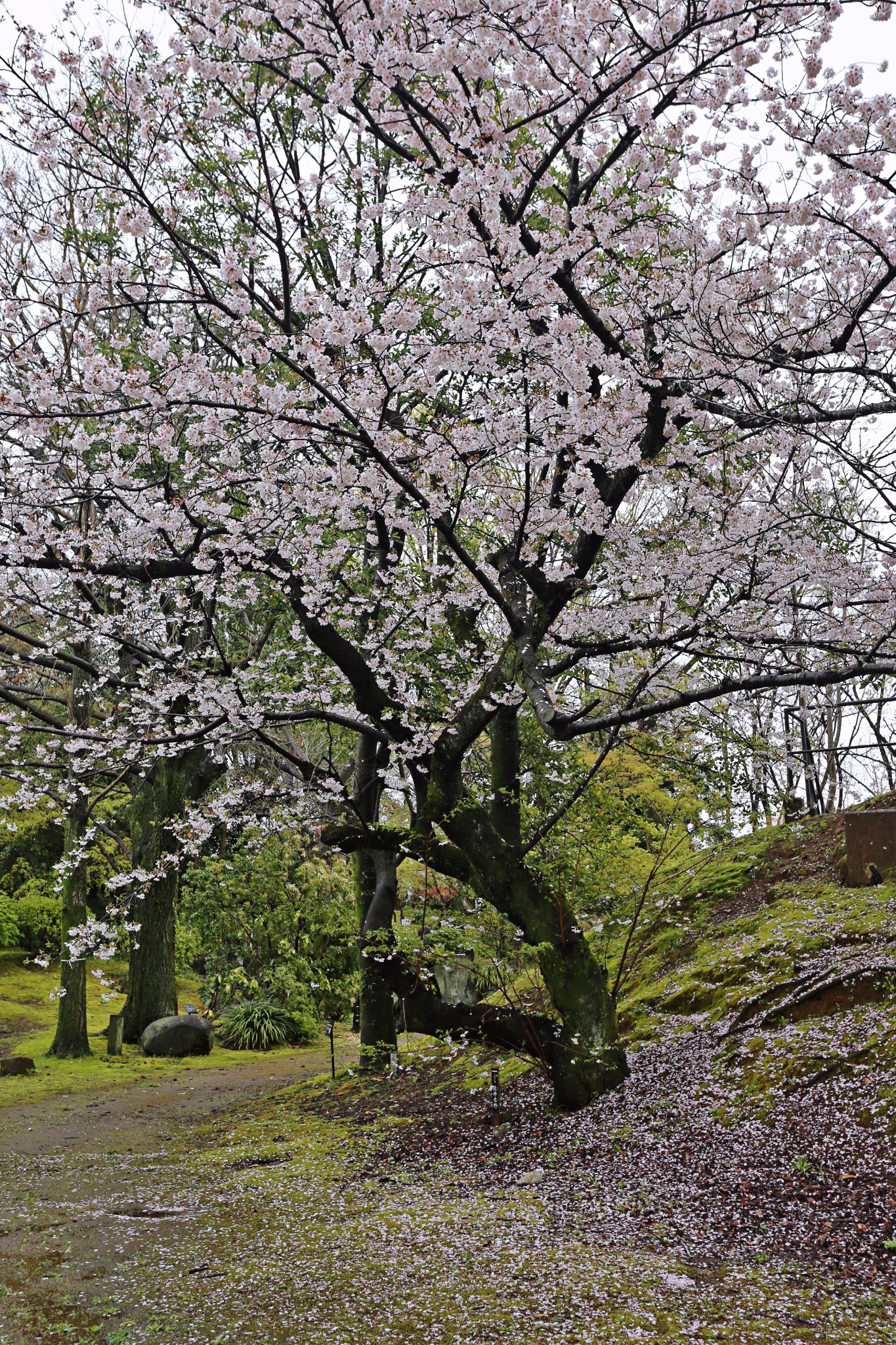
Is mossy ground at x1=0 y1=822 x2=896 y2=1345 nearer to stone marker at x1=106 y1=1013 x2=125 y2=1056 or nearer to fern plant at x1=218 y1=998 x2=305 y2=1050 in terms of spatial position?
stone marker at x1=106 y1=1013 x2=125 y2=1056

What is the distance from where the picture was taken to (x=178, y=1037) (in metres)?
13.5

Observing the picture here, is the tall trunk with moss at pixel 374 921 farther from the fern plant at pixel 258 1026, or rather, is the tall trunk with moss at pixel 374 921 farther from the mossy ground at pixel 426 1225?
the fern plant at pixel 258 1026

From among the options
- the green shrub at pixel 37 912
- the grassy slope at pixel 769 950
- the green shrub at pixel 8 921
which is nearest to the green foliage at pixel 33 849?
the green shrub at pixel 37 912

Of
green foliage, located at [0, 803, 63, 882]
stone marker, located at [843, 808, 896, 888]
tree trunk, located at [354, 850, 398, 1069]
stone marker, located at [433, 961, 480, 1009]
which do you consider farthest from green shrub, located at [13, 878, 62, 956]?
stone marker, located at [843, 808, 896, 888]

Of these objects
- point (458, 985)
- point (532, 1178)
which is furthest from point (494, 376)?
point (458, 985)

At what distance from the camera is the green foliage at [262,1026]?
49.4ft

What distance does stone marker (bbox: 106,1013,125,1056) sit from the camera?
12797 millimetres

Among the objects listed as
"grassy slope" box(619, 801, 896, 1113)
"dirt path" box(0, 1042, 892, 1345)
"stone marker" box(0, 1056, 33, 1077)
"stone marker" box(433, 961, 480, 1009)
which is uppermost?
"grassy slope" box(619, 801, 896, 1113)

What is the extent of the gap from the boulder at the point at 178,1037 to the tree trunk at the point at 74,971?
1.25m

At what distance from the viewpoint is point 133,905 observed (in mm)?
14344

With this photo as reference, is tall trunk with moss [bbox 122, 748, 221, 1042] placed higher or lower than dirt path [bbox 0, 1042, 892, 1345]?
higher

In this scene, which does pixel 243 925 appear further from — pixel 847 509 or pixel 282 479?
pixel 847 509

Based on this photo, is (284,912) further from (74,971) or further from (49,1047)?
(49,1047)

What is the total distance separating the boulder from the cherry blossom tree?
7.31 metres
